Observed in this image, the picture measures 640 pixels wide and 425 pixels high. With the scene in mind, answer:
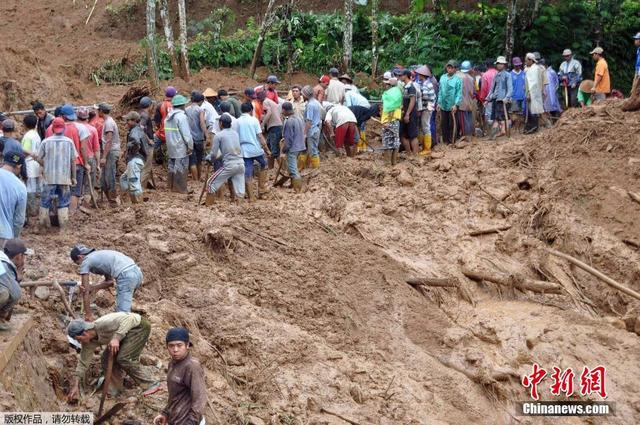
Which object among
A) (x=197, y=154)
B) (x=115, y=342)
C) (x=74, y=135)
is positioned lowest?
(x=115, y=342)

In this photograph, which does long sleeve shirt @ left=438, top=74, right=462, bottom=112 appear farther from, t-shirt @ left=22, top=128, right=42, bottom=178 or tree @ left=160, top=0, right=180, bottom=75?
t-shirt @ left=22, top=128, right=42, bottom=178

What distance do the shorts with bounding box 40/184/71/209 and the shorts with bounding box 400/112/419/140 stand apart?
6.98 metres

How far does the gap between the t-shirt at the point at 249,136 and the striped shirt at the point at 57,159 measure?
10.2 ft

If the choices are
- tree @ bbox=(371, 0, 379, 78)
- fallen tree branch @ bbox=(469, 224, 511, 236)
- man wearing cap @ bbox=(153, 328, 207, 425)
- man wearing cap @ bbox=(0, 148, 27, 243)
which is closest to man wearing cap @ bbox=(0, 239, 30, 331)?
man wearing cap @ bbox=(0, 148, 27, 243)

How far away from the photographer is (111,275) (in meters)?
10.0

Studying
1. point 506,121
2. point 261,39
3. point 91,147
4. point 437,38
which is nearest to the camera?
point 91,147

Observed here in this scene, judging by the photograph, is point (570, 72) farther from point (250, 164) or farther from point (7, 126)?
point (7, 126)

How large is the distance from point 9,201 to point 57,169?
8.15ft

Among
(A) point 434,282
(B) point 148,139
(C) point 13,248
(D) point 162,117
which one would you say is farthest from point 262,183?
(C) point 13,248

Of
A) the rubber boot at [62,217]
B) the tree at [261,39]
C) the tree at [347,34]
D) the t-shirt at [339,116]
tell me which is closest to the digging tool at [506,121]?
the t-shirt at [339,116]

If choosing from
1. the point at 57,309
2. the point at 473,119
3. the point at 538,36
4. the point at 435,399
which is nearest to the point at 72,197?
the point at 57,309

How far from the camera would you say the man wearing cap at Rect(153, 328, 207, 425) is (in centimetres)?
813

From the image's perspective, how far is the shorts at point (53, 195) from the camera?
13.0 metres

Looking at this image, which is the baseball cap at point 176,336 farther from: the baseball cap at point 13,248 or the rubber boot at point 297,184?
the rubber boot at point 297,184
